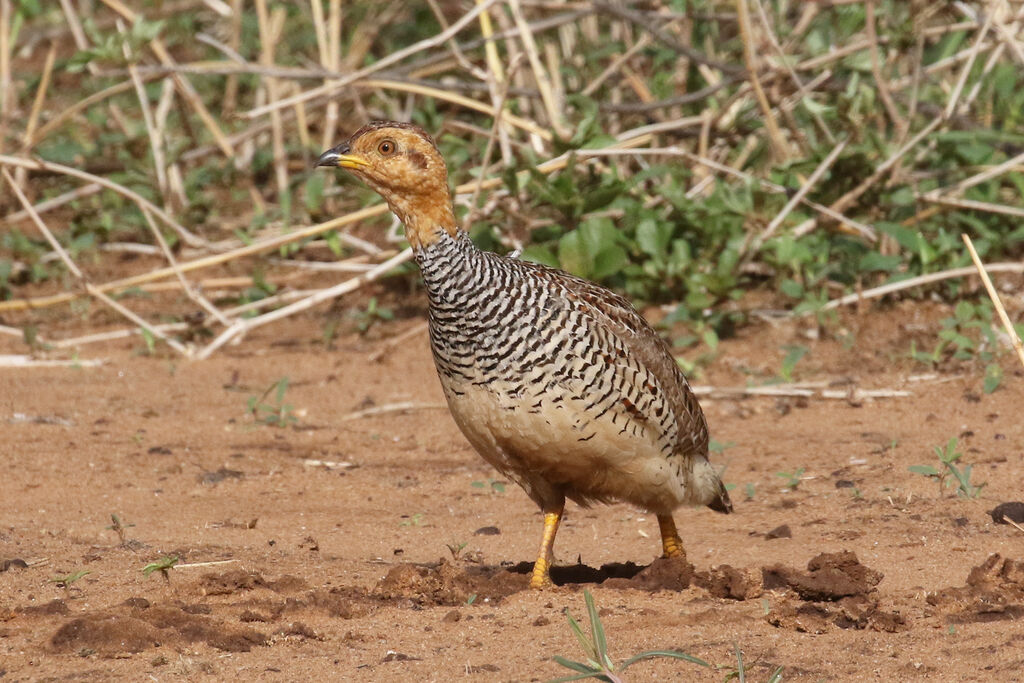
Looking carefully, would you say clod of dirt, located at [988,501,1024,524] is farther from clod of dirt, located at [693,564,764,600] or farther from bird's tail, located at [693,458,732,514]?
clod of dirt, located at [693,564,764,600]

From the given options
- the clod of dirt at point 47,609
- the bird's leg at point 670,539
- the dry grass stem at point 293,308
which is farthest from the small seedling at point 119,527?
the dry grass stem at point 293,308

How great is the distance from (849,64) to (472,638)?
17.8 ft

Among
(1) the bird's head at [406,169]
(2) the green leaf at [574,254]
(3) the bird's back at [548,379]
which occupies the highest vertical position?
(1) the bird's head at [406,169]

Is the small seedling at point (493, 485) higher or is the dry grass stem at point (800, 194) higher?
the dry grass stem at point (800, 194)

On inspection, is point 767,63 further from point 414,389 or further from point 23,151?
point 23,151

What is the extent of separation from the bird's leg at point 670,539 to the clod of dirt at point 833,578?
0.68m

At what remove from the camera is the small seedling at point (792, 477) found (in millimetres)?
6039

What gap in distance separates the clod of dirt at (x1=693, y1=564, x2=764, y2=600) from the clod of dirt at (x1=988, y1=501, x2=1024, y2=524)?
116 cm

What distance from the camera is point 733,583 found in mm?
4473

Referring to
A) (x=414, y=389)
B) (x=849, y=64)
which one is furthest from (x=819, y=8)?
(x=414, y=389)

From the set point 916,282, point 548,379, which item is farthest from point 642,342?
point 916,282

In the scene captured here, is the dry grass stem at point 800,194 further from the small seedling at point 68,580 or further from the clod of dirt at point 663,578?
the small seedling at point 68,580

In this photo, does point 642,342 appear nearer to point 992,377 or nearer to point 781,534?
point 781,534

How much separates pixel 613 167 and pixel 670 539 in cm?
353
